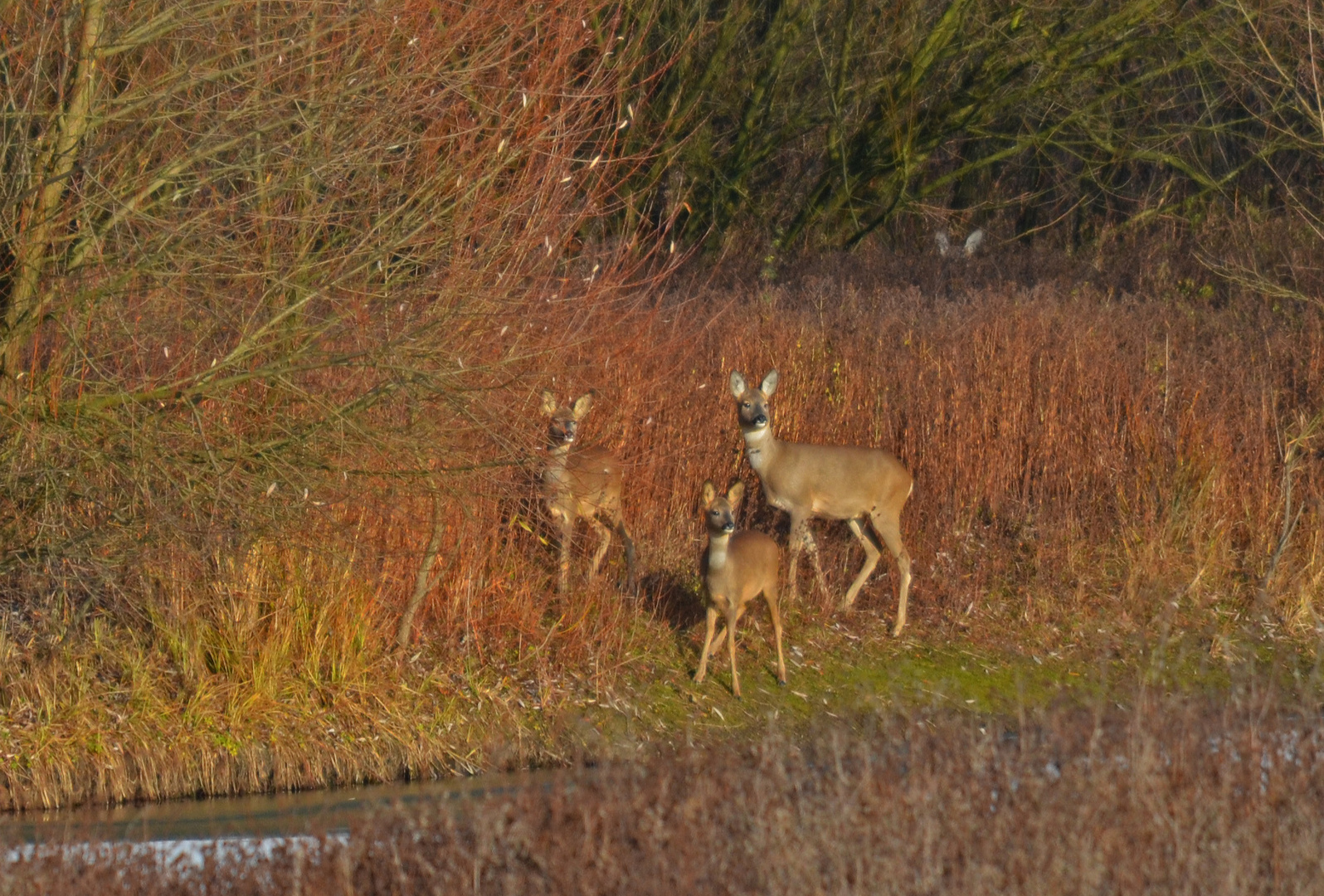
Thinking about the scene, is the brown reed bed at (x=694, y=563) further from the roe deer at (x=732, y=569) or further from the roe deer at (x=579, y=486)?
the roe deer at (x=732, y=569)

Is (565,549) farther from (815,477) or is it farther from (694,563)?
(815,477)

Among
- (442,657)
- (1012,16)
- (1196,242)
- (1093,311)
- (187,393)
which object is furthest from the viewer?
(1196,242)

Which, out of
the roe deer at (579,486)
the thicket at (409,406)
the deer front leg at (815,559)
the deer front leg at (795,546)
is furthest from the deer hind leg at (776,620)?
the deer front leg at (815,559)

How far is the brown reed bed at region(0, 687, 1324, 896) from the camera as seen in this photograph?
6492 millimetres

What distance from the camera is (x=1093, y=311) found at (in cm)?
1788

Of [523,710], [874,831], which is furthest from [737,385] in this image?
[874,831]

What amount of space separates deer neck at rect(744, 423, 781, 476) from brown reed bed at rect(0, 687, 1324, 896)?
4.95m

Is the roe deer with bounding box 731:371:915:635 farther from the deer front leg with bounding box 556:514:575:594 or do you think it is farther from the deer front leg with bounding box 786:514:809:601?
the deer front leg with bounding box 556:514:575:594

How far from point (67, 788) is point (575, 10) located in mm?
5368

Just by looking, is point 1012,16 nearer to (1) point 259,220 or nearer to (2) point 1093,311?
(2) point 1093,311

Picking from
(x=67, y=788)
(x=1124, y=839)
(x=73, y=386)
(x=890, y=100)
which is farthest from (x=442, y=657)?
(x=890, y=100)

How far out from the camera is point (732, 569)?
11.3 metres

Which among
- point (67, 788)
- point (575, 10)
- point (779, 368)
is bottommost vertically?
point (67, 788)

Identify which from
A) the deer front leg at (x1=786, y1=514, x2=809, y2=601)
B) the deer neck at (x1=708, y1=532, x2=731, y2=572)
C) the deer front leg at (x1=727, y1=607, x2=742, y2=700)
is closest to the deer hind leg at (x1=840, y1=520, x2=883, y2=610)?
the deer front leg at (x1=786, y1=514, x2=809, y2=601)
